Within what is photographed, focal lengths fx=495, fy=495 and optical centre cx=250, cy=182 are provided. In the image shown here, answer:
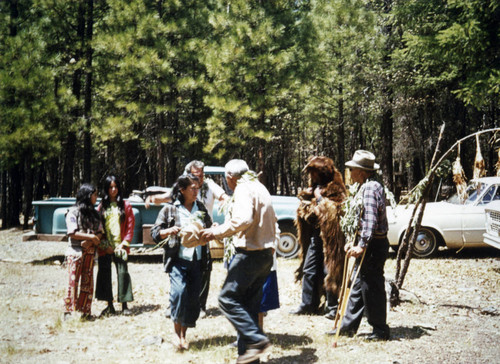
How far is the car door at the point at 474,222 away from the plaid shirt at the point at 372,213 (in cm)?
630

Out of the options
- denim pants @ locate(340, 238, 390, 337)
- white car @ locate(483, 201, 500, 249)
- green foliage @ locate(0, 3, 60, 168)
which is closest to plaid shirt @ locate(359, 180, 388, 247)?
denim pants @ locate(340, 238, 390, 337)

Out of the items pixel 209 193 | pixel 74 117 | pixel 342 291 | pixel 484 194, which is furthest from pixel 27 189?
pixel 342 291

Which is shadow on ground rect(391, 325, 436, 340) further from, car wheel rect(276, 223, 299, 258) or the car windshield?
the car windshield

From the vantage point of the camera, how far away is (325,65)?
21.0 meters

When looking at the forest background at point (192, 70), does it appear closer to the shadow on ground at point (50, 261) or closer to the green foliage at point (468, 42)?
the green foliage at point (468, 42)

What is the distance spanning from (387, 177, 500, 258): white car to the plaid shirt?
5.64 metres

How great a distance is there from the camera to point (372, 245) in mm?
5152

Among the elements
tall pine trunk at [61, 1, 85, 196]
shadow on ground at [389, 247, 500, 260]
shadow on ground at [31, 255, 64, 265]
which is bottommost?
shadow on ground at [31, 255, 64, 265]

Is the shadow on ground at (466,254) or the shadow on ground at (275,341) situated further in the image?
the shadow on ground at (466,254)

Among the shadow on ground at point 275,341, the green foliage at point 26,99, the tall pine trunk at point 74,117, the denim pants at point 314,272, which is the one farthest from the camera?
the tall pine trunk at point 74,117

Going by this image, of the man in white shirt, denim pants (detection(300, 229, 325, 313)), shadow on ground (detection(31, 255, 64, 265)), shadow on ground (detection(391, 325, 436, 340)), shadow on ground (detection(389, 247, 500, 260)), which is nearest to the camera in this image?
the man in white shirt

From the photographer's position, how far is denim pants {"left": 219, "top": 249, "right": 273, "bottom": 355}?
423 cm

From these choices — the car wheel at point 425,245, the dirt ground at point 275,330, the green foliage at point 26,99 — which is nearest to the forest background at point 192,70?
Answer: the green foliage at point 26,99

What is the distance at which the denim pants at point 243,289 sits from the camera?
13.9 feet
